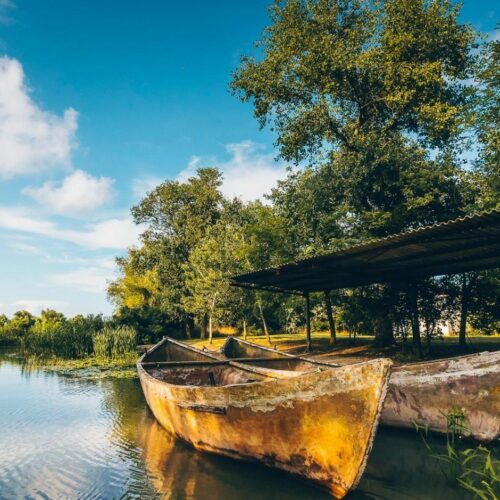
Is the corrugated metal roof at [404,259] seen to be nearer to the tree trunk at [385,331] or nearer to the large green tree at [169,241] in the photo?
the tree trunk at [385,331]

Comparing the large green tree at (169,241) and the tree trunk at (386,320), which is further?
the large green tree at (169,241)

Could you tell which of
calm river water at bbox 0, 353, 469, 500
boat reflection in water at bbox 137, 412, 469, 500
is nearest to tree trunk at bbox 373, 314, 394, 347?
calm river water at bbox 0, 353, 469, 500

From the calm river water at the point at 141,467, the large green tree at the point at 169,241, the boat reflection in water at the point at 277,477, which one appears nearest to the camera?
the boat reflection in water at the point at 277,477

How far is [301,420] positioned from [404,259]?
7.47 m

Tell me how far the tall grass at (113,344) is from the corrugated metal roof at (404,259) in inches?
427

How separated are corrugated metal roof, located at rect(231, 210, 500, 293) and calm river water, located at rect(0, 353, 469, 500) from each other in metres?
4.14

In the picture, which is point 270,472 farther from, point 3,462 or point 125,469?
point 3,462

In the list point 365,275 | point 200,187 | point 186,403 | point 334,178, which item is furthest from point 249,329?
point 186,403

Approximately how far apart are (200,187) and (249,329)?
620 inches

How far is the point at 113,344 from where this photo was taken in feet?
70.2

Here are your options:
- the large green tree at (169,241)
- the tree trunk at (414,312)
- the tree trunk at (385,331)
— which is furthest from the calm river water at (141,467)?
the large green tree at (169,241)

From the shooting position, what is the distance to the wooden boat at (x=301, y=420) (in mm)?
4371

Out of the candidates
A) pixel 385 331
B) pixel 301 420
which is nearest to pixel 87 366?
pixel 385 331

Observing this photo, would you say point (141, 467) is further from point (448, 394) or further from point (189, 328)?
point (189, 328)
